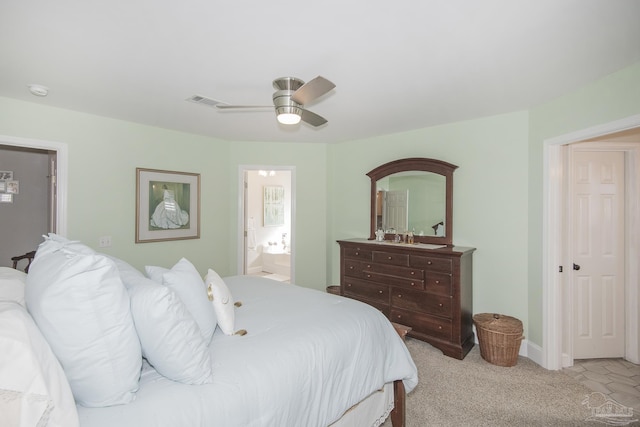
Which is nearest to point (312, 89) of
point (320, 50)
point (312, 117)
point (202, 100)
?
point (320, 50)

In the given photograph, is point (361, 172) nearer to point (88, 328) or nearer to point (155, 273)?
point (155, 273)

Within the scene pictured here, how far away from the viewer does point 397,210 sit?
161 inches

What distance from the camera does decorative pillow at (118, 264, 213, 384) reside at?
124 cm

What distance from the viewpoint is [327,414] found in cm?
159

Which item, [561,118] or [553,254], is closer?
[561,118]

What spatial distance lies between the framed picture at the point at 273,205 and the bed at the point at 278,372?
493 centimetres

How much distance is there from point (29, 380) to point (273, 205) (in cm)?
656

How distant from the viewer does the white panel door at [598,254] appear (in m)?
3.09

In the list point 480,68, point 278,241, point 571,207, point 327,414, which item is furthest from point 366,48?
point 278,241

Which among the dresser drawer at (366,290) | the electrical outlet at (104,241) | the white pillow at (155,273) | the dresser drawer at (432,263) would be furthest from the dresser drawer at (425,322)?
the electrical outlet at (104,241)

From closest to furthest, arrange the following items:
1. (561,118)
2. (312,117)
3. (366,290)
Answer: (312,117)
(561,118)
(366,290)

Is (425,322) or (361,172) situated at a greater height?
(361,172)

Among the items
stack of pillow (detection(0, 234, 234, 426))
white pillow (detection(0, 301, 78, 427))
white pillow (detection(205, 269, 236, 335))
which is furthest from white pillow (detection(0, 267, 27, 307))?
white pillow (detection(205, 269, 236, 335))

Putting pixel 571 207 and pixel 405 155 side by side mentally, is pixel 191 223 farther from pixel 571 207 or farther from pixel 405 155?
pixel 571 207
